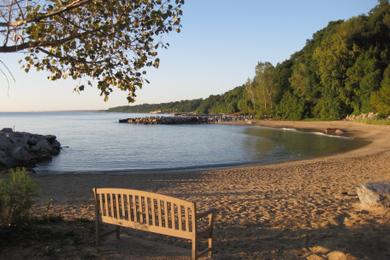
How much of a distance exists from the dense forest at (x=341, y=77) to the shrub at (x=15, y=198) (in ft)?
194

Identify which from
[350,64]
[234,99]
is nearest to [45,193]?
[350,64]

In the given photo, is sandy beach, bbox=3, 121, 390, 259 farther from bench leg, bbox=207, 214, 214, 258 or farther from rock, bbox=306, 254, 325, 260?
bench leg, bbox=207, 214, 214, 258

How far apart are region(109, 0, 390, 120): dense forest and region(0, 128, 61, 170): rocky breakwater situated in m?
46.3

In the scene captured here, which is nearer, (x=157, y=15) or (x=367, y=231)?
(x=157, y=15)

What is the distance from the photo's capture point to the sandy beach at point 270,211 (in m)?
6.31

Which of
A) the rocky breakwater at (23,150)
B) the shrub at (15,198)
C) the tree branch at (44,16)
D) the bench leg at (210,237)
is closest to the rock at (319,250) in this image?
the bench leg at (210,237)

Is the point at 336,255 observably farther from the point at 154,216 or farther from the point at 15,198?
the point at 15,198

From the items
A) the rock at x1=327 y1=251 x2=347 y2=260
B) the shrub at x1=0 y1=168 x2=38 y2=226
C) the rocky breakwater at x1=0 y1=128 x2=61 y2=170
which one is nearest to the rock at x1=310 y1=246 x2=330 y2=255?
the rock at x1=327 y1=251 x2=347 y2=260

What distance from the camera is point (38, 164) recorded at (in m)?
28.8

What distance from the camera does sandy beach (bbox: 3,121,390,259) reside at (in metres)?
6.31

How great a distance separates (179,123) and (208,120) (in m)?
7.93

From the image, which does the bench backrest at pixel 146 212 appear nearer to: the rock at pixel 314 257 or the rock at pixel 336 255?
the rock at pixel 314 257

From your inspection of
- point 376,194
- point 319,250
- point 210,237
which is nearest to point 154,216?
point 210,237

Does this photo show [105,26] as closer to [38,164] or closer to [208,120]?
[38,164]
